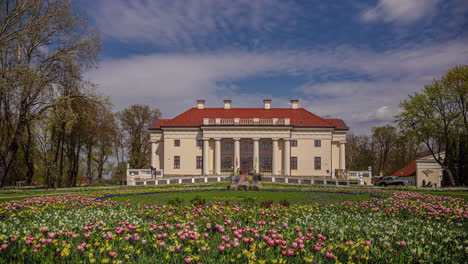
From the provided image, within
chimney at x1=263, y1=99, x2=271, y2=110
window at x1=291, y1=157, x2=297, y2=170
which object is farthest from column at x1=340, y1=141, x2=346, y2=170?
chimney at x1=263, y1=99, x2=271, y2=110

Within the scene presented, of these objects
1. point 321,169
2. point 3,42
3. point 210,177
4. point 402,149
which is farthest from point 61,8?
point 402,149

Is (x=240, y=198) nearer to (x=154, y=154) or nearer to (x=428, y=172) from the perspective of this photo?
(x=154, y=154)

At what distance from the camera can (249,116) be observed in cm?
5609

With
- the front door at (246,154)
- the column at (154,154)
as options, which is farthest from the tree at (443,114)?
the column at (154,154)

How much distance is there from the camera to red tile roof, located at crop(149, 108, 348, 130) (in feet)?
177

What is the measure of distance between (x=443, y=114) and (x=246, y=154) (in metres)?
27.6

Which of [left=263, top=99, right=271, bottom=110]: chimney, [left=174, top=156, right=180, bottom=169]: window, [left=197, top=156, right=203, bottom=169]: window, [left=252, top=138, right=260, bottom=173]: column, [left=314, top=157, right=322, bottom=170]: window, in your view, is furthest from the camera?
[left=263, top=99, right=271, bottom=110]: chimney

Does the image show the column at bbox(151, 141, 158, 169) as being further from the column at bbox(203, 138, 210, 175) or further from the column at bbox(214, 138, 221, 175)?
the column at bbox(214, 138, 221, 175)

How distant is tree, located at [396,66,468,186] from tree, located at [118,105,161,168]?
42.1 m

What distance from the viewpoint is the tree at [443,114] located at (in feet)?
124

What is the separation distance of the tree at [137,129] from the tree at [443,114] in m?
42.1

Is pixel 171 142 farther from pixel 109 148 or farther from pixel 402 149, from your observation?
pixel 402 149

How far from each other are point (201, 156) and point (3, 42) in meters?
33.3

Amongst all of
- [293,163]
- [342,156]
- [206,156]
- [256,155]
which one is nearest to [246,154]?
[256,155]
